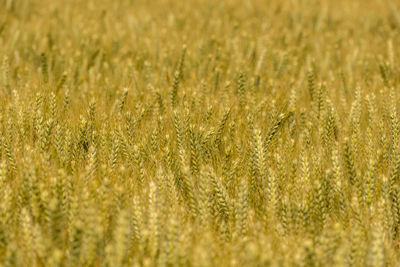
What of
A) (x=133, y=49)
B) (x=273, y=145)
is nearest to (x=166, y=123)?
(x=273, y=145)

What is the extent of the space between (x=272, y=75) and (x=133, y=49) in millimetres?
1072

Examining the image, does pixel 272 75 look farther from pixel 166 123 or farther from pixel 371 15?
pixel 371 15

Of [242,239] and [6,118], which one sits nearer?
[242,239]

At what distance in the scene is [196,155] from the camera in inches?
74.2

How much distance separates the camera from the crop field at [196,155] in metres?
1.36

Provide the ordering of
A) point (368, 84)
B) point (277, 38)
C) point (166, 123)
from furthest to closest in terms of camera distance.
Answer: point (277, 38)
point (368, 84)
point (166, 123)

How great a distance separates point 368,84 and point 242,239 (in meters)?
1.72

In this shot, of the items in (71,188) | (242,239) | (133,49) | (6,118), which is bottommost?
(242,239)

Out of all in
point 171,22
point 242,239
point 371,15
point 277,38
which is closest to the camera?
point 242,239

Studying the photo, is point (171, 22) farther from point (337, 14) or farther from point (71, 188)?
point (71, 188)

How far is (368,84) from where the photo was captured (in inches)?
110

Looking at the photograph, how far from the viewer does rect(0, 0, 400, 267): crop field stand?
1359mm

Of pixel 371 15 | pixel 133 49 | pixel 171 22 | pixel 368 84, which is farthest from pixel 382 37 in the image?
pixel 133 49

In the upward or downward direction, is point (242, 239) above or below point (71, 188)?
below
